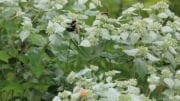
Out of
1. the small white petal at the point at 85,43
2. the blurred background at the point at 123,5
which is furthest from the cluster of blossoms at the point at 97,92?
the blurred background at the point at 123,5

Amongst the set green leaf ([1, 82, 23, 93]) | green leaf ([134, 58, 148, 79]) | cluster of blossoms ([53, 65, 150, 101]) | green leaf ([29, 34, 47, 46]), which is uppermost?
green leaf ([29, 34, 47, 46])

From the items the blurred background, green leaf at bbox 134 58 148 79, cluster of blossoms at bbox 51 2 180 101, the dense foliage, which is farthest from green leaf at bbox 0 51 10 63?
the blurred background

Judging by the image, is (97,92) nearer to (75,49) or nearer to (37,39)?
(37,39)

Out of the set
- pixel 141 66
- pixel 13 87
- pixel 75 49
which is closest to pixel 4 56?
pixel 13 87

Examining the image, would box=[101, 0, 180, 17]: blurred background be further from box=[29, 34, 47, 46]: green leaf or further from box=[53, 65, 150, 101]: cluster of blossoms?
box=[53, 65, 150, 101]: cluster of blossoms

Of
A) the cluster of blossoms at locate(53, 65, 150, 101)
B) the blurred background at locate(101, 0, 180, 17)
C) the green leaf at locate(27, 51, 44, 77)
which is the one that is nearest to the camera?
the cluster of blossoms at locate(53, 65, 150, 101)

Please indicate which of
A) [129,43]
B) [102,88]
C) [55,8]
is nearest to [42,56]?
[55,8]

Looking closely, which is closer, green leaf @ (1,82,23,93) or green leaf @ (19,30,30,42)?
green leaf @ (19,30,30,42)

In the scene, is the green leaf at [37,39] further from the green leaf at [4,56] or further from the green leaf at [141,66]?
the green leaf at [141,66]
